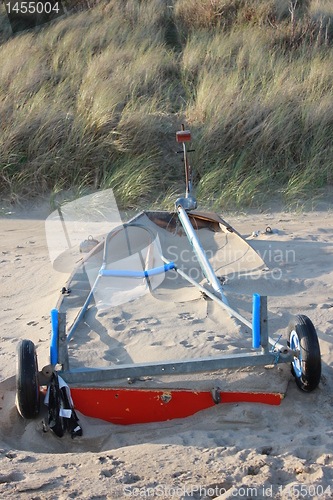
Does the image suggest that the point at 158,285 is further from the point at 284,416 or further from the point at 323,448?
the point at 323,448

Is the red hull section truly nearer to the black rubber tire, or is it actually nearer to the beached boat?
the beached boat

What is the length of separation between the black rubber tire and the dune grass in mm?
4528

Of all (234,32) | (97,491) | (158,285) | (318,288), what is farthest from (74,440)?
(234,32)

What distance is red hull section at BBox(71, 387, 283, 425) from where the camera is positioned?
2717 millimetres

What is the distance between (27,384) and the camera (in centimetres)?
254

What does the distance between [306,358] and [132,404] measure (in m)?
0.96

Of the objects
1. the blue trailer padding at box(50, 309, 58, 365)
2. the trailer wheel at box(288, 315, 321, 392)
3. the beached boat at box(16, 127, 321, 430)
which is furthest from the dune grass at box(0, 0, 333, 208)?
the blue trailer padding at box(50, 309, 58, 365)

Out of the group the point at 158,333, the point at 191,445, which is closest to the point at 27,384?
the point at 191,445

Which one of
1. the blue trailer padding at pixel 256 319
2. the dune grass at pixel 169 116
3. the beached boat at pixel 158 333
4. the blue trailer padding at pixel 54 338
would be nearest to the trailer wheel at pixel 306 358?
the beached boat at pixel 158 333

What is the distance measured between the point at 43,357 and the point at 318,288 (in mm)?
2241

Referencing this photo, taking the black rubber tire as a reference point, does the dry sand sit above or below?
below

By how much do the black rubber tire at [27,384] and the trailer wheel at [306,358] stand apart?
140 centimetres

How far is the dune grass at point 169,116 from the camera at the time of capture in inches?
292

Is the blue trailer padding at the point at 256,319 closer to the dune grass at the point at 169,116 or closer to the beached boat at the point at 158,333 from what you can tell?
the beached boat at the point at 158,333
